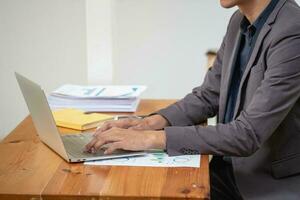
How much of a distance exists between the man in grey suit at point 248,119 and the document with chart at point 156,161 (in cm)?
2

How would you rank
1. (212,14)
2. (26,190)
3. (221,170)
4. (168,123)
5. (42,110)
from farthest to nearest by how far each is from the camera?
(212,14), (221,170), (168,123), (42,110), (26,190)

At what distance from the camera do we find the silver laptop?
1171mm

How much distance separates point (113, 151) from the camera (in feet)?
4.05

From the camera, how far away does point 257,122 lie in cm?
124

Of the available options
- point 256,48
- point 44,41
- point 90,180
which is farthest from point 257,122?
point 44,41

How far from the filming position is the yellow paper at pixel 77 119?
1.51m

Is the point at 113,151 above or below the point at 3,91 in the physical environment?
above

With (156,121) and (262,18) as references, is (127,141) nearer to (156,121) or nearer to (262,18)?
(156,121)

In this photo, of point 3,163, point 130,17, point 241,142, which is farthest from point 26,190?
point 130,17

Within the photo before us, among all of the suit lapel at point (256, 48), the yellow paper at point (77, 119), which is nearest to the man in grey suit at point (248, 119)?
the suit lapel at point (256, 48)

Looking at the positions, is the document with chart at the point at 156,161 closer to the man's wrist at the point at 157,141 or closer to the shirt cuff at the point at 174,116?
the man's wrist at the point at 157,141

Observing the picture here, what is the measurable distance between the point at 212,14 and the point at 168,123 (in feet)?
4.17

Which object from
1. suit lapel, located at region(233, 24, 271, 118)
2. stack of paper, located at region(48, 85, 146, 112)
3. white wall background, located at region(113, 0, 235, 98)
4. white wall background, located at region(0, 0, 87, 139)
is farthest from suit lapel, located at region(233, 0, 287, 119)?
white wall background, located at region(0, 0, 87, 139)

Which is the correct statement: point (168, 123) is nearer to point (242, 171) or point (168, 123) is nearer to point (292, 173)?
point (242, 171)
